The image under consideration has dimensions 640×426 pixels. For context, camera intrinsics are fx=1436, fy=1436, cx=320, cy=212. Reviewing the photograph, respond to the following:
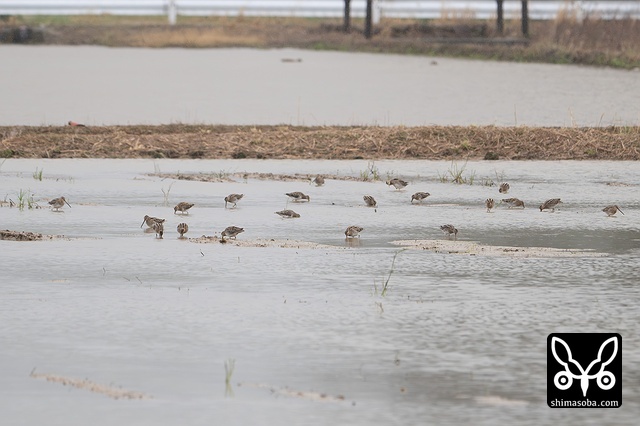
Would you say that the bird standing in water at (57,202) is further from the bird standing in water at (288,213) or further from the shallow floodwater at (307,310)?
the bird standing in water at (288,213)

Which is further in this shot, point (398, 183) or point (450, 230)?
point (398, 183)

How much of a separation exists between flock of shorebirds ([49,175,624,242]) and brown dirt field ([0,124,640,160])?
241 centimetres

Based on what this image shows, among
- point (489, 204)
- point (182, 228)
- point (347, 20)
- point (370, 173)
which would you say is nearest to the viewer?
point (182, 228)

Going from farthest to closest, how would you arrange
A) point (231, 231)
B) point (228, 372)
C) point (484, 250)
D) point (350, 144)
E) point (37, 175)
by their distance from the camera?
1. point (350, 144)
2. point (37, 175)
3. point (231, 231)
4. point (484, 250)
5. point (228, 372)

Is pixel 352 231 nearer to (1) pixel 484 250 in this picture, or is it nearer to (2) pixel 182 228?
(1) pixel 484 250

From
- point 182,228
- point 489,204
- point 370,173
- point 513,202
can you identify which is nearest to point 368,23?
point 370,173

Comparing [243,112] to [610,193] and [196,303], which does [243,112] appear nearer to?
[610,193]

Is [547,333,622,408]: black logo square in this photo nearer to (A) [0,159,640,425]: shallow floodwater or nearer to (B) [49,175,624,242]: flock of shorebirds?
(A) [0,159,640,425]: shallow floodwater

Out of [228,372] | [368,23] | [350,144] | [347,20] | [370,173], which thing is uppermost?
[347,20]

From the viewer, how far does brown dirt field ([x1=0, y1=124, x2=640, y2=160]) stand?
15.0 metres

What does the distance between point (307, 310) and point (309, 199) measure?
175 inches

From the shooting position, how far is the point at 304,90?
23.5 meters

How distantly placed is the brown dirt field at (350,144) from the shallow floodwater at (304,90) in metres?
1.98

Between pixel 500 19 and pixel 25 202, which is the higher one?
pixel 500 19
